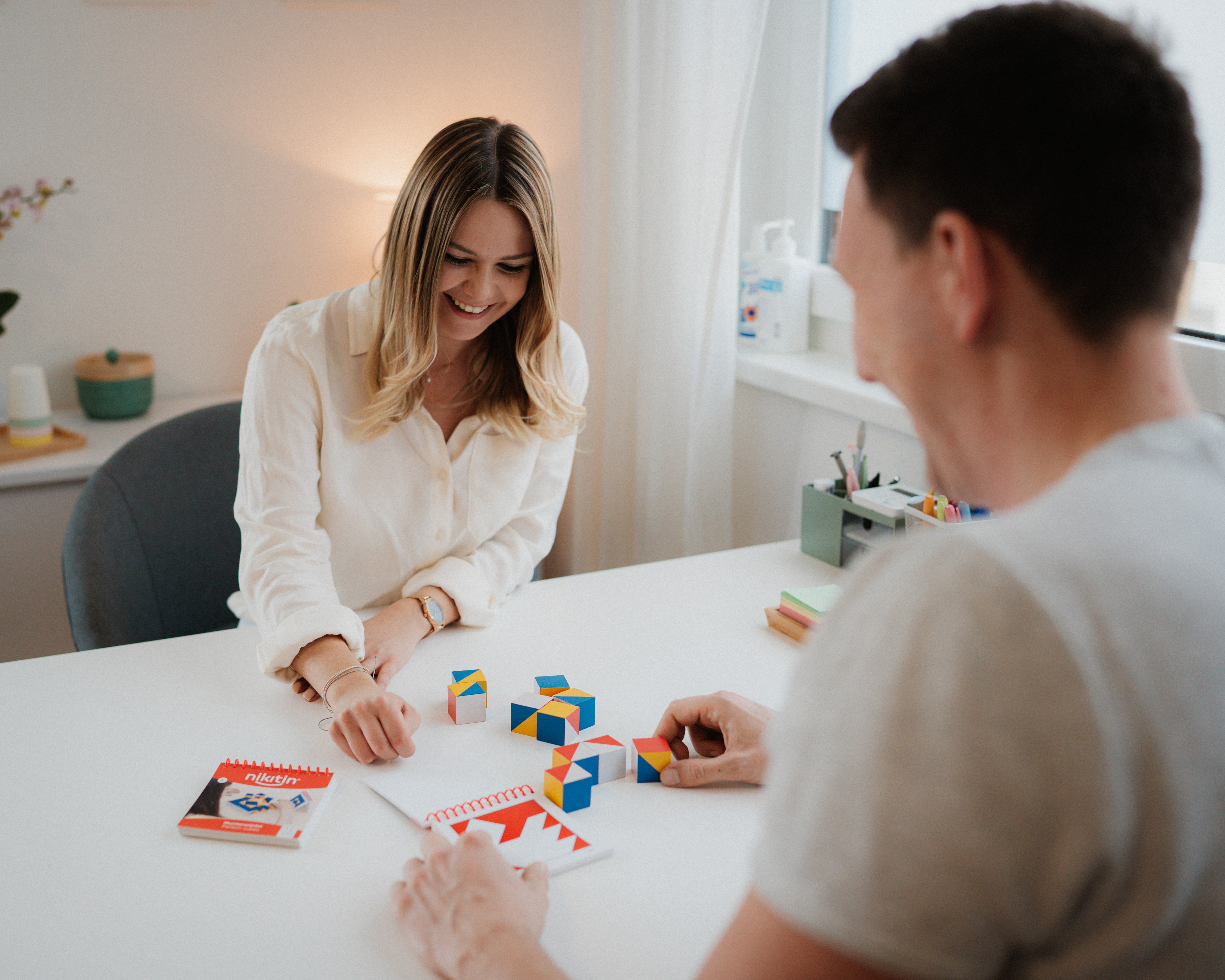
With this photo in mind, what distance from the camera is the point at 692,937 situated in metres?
0.85

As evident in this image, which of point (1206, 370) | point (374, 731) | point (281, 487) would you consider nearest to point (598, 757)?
point (374, 731)

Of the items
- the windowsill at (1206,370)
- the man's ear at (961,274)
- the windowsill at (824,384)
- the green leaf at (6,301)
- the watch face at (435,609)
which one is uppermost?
the man's ear at (961,274)

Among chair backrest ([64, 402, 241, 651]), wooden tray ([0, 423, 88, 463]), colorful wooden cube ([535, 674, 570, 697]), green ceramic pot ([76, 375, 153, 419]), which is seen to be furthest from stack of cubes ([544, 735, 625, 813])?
green ceramic pot ([76, 375, 153, 419])

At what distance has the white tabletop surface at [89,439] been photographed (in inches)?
89.9

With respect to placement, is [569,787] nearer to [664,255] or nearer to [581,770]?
[581,770]

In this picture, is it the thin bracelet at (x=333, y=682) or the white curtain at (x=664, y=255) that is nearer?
the thin bracelet at (x=333, y=682)

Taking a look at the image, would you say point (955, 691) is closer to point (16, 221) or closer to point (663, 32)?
point (663, 32)

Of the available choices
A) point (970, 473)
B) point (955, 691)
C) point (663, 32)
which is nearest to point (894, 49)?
point (663, 32)

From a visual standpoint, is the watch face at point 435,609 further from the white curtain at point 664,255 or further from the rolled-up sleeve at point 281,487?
the white curtain at point 664,255

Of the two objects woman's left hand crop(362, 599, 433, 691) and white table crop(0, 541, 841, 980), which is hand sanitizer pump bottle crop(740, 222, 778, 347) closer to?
white table crop(0, 541, 841, 980)

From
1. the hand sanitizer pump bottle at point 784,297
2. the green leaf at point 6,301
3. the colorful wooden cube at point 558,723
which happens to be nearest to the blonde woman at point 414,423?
the colorful wooden cube at point 558,723

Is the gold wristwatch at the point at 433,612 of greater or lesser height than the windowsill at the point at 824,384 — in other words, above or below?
below

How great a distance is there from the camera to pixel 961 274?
52 cm

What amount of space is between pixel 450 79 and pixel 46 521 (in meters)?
1.60
